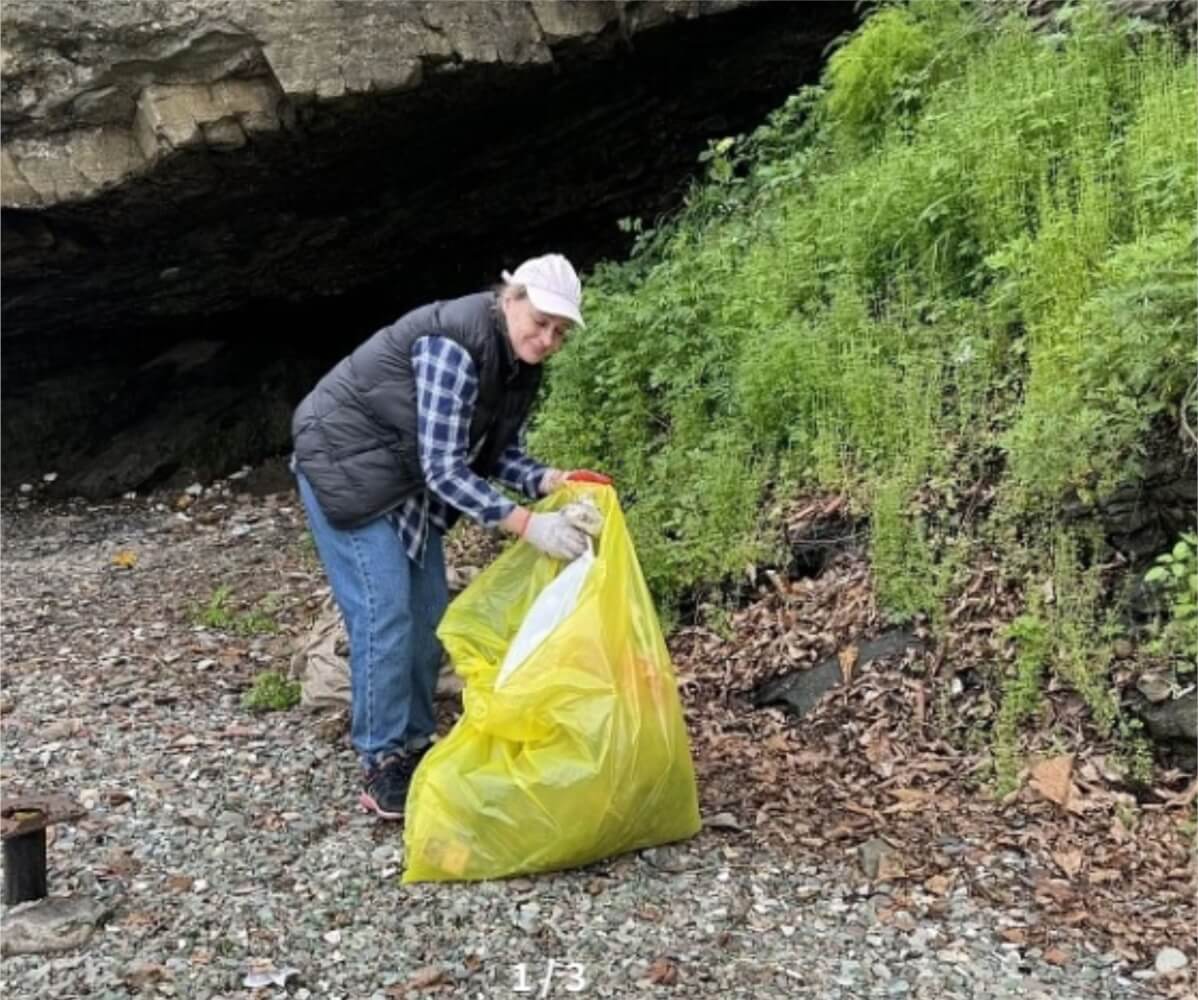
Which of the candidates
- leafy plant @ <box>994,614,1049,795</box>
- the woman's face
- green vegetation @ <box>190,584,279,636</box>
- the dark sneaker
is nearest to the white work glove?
the woman's face

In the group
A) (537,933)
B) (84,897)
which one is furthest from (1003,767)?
(84,897)

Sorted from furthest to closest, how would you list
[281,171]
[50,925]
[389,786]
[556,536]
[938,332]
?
[281,171]
[938,332]
[389,786]
[556,536]
[50,925]

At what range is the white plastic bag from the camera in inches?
122

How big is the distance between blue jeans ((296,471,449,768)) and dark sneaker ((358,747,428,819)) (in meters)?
0.03

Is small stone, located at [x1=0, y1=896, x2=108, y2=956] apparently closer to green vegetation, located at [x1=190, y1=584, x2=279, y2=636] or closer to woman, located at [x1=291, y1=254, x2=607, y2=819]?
woman, located at [x1=291, y1=254, x2=607, y2=819]

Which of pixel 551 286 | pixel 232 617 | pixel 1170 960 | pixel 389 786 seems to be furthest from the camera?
pixel 232 617

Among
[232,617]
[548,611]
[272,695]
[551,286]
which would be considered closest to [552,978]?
[548,611]

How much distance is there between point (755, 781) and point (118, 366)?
8072 millimetres

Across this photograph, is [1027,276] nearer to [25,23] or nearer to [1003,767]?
[1003,767]

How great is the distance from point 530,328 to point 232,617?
2888 millimetres

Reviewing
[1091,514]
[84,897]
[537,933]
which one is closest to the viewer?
[537,933]

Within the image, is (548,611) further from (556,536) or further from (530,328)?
(530,328)

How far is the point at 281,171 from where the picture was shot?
6.68m

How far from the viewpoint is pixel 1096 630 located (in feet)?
11.1
